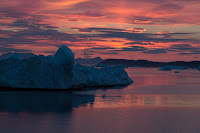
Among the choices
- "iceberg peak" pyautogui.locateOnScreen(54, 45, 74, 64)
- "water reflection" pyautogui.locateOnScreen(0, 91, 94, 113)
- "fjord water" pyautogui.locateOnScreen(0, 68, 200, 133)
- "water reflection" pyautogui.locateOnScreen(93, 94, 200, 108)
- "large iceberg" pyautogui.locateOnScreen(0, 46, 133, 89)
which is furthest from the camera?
"large iceberg" pyautogui.locateOnScreen(0, 46, 133, 89)

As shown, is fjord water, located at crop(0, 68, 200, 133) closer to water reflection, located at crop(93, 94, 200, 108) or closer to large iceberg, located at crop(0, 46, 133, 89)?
water reflection, located at crop(93, 94, 200, 108)

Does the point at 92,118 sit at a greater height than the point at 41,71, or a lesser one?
lesser

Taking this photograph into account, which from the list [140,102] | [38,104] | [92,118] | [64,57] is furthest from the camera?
[64,57]

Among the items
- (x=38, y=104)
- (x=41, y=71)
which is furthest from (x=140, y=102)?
(x=41, y=71)

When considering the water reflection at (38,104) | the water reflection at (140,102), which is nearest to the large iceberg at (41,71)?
the water reflection at (38,104)

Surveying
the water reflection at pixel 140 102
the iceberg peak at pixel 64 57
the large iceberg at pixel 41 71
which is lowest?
the water reflection at pixel 140 102

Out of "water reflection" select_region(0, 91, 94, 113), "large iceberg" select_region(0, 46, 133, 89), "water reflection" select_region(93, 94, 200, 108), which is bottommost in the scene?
"water reflection" select_region(93, 94, 200, 108)

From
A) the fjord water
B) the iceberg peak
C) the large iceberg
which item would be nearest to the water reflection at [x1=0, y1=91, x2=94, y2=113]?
the fjord water

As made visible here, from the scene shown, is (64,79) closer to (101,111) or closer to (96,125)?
(101,111)

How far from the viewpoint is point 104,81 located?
3095cm

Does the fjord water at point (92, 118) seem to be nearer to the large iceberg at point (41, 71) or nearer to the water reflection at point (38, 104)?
the water reflection at point (38, 104)

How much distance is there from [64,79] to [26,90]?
318 centimetres

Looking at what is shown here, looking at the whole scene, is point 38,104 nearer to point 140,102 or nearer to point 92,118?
point 92,118

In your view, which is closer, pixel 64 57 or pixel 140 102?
pixel 140 102
